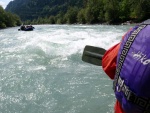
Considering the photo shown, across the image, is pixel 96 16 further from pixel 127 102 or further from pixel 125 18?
pixel 127 102

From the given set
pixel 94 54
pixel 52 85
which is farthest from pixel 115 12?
pixel 94 54

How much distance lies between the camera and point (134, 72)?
51.7 inches

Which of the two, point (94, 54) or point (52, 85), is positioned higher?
point (94, 54)

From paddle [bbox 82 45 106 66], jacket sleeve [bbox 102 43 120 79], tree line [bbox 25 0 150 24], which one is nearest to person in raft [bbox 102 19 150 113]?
jacket sleeve [bbox 102 43 120 79]

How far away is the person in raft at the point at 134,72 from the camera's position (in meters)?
1.25

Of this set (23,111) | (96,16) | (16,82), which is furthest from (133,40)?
(96,16)

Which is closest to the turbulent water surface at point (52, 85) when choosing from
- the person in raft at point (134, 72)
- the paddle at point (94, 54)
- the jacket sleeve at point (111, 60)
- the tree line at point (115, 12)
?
the paddle at point (94, 54)

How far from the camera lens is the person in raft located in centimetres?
125

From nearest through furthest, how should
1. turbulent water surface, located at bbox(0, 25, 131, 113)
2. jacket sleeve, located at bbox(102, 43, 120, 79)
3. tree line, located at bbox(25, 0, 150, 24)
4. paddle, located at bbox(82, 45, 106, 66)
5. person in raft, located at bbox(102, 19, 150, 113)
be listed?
person in raft, located at bbox(102, 19, 150, 113) < jacket sleeve, located at bbox(102, 43, 120, 79) < paddle, located at bbox(82, 45, 106, 66) < turbulent water surface, located at bbox(0, 25, 131, 113) < tree line, located at bbox(25, 0, 150, 24)

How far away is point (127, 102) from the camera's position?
139cm

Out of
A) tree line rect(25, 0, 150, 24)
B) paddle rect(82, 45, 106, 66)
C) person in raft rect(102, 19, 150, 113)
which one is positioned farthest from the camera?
tree line rect(25, 0, 150, 24)

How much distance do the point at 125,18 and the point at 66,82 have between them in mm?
47910

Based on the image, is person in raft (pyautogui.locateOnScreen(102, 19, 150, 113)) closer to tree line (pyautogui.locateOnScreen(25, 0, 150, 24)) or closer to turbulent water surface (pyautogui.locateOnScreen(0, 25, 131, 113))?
turbulent water surface (pyautogui.locateOnScreen(0, 25, 131, 113))

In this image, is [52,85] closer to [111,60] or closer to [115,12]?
[111,60]
